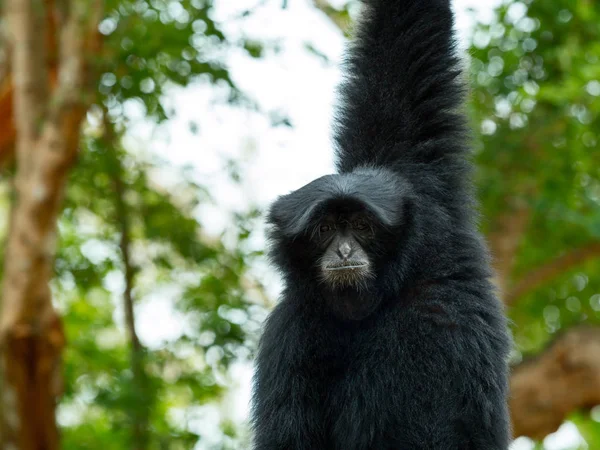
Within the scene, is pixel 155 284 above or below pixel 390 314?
above

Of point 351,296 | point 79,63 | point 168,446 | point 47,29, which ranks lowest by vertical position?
point 168,446

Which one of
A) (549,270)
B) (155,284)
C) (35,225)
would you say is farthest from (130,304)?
(549,270)

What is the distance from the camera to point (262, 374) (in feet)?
15.9

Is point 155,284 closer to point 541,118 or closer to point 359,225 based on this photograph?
point 541,118

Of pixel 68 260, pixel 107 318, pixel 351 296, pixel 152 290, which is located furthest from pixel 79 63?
pixel 107 318

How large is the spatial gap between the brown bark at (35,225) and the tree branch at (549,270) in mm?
5198

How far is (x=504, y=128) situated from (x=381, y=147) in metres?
4.64

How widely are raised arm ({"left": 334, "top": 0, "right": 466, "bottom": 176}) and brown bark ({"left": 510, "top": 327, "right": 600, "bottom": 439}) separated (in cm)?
583

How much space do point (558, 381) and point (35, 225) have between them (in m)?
6.26

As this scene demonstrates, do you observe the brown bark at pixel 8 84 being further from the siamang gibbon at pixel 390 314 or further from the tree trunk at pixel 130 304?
the siamang gibbon at pixel 390 314

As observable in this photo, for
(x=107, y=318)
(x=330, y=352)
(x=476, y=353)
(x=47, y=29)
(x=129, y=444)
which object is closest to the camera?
(x=476, y=353)

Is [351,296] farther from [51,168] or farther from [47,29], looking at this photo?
[47,29]

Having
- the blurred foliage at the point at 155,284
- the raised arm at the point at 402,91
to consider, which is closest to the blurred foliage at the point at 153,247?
the blurred foliage at the point at 155,284

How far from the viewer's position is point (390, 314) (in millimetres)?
4758
